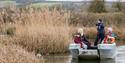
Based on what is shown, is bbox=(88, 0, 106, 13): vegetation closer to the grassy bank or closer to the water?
the grassy bank

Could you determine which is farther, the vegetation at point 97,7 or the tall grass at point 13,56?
the vegetation at point 97,7

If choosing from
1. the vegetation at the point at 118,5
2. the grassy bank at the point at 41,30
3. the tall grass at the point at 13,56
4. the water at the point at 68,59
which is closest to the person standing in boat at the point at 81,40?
the water at the point at 68,59

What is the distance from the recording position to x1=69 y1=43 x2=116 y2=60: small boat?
18.1 meters

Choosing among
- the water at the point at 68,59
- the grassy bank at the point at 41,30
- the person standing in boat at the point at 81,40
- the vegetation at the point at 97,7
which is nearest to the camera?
the water at the point at 68,59

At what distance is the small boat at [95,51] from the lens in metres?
18.1

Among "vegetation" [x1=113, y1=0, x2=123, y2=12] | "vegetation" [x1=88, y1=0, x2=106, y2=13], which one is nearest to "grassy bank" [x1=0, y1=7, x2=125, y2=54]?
"vegetation" [x1=88, y1=0, x2=106, y2=13]

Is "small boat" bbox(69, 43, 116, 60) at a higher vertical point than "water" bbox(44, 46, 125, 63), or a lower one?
higher

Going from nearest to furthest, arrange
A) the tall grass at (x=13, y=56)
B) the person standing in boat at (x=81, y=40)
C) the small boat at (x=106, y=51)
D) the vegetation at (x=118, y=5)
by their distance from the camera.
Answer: the tall grass at (x=13, y=56) → the small boat at (x=106, y=51) → the person standing in boat at (x=81, y=40) → the vegetation at (x=118, y=5)

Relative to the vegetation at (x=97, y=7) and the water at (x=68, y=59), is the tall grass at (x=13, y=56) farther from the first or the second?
the vegetation at (x=97, y=7)

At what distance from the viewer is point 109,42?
1888cm

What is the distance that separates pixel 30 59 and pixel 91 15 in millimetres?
16634

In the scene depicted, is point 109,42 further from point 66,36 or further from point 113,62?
point 66,36

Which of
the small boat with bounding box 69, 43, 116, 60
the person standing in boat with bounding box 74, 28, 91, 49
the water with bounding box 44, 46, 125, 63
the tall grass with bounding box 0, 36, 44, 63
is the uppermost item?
the tall grass with bounding box 0, 36, 44, 63

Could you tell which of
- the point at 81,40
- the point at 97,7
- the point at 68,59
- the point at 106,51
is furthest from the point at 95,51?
the point at 97,7
